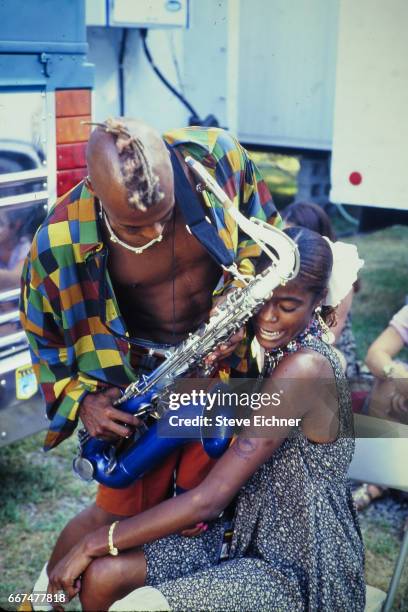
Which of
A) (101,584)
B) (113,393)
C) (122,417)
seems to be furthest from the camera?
(113,393)

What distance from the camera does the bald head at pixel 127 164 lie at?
79.7 inches

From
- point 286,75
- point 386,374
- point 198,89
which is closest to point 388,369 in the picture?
point 386,374

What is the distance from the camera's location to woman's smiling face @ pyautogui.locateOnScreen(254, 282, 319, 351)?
2244mm

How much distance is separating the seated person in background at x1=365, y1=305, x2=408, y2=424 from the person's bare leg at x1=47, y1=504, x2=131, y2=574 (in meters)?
1.20

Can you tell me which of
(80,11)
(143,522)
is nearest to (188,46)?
(80,11)

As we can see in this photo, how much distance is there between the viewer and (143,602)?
2.00m

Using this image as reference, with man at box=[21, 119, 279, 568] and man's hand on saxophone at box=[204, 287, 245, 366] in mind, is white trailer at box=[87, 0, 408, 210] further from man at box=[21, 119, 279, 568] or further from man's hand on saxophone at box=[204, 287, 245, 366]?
man's hand on saxophone at box=[204, 287, 245, 366]

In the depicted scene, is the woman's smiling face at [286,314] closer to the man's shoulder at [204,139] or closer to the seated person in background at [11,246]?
the man's shoulder at [204,139]

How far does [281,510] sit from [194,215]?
34.4 inches

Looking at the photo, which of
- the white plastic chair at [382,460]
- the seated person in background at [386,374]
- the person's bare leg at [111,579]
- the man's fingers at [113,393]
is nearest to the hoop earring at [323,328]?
the white plastic chair at [382,460]

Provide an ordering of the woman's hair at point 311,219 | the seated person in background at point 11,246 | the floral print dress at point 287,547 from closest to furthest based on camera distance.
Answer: the floral print dress at point 287,547 < the seated person in background at point 11,246 < the woman's hair at point 311,219

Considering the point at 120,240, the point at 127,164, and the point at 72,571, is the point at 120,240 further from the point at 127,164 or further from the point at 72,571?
the point at 72,571

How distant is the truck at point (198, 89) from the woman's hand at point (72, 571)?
48.8 inches

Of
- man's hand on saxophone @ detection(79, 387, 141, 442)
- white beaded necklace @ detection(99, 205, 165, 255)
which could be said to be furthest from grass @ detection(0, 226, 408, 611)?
white beaded necklace @ detection(99, 205, 165, 255)
